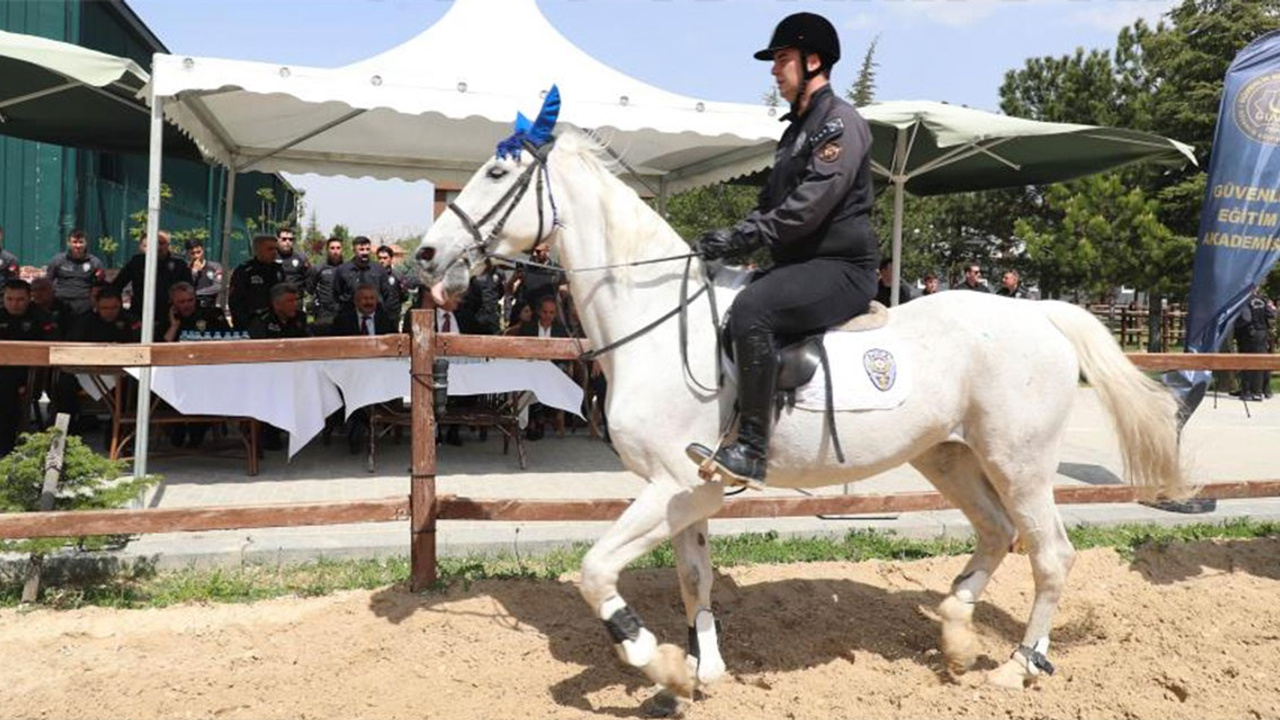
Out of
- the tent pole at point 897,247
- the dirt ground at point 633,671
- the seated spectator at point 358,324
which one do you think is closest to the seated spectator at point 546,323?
the seated spectator at point 358,324

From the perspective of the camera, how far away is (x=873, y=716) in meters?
3.84

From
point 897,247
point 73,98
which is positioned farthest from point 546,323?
point 73,98

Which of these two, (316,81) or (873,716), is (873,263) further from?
(316,81)

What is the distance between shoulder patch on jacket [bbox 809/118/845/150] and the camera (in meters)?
3.79

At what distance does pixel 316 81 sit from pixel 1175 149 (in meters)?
7.79

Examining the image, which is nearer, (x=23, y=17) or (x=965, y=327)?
(x=965, y=327)

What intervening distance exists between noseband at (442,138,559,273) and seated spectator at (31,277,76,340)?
6.75 metres

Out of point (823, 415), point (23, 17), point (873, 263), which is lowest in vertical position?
point (823, 415)

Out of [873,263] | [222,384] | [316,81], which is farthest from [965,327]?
[222,384]

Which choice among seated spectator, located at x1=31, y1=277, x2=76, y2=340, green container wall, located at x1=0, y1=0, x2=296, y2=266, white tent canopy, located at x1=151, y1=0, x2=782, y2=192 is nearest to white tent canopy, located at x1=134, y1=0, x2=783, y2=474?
white tent canopy, located at x1=151, y1=0, x2=782, y2=192

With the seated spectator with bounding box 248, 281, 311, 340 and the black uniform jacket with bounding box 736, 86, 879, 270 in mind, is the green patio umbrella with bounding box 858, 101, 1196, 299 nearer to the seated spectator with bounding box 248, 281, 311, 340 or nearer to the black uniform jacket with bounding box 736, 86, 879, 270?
the black uniform jacket with bounding box 736, 86, 879, 270

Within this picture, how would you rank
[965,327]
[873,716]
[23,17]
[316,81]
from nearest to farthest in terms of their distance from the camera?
[873,716]
[965,327]
[316,81]
[23,17]

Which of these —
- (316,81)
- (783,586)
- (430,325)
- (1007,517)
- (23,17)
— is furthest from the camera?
(23,17)

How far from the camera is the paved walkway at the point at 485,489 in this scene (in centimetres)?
586
